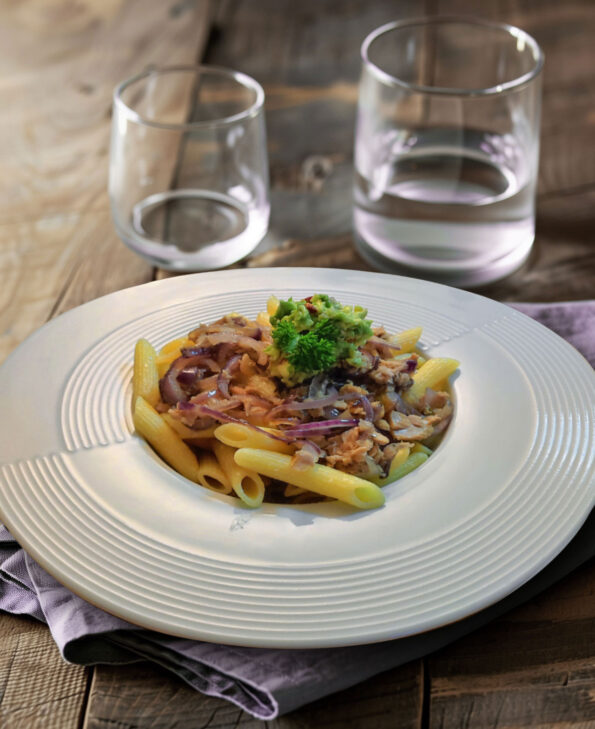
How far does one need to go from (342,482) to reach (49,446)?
0.62 metres

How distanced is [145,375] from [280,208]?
158cm

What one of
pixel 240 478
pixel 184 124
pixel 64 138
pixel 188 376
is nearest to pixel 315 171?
pixel 184 124

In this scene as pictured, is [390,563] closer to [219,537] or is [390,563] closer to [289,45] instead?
[219,537]

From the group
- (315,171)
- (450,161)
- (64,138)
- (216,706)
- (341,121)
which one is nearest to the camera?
(216,706)

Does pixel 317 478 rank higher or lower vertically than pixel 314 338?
lower

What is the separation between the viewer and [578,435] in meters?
2.08

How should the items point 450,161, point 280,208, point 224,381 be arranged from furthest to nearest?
point 280,208 → point 450,161 → point 224,381

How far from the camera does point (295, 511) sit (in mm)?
1919

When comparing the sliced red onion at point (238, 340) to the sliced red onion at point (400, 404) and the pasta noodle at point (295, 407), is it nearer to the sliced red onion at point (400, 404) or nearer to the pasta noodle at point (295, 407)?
the pasta noodle at point (295, 407)

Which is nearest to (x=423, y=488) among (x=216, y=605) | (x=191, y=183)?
(x=216, y=605)

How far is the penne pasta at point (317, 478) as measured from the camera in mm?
1918

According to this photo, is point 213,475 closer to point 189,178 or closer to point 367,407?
point 367,407

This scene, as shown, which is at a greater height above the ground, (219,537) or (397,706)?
(219,537)

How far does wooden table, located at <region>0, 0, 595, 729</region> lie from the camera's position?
70.1 inches
